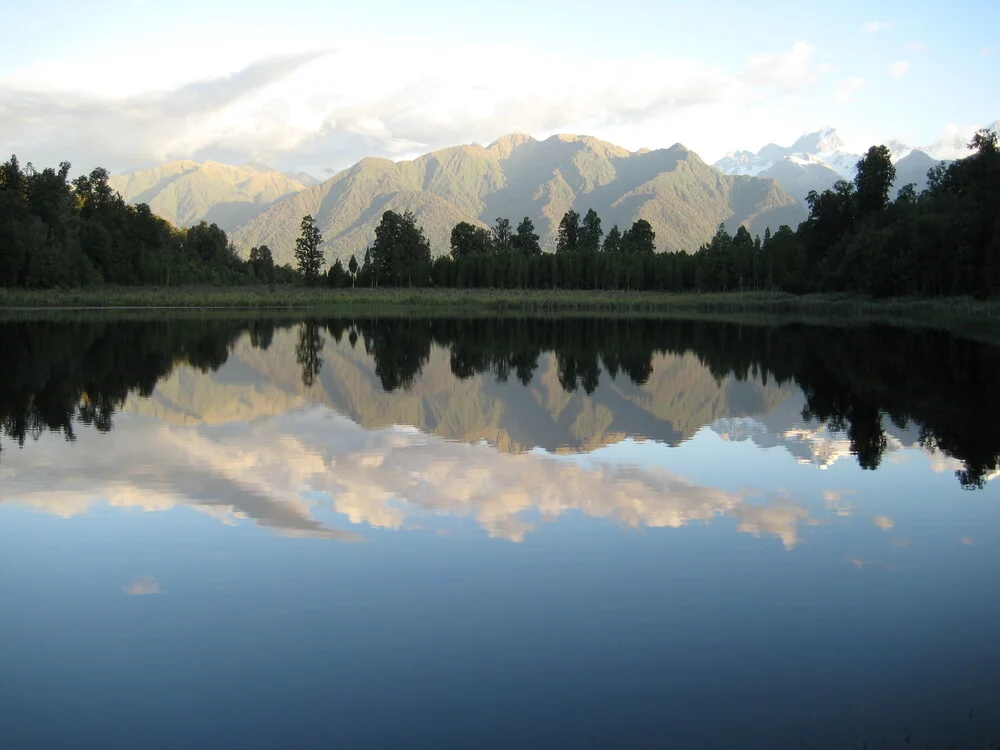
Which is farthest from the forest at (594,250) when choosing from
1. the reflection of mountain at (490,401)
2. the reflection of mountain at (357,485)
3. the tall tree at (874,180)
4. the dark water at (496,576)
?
the reflection of mountain at (357,485)

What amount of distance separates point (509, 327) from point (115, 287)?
51682mm

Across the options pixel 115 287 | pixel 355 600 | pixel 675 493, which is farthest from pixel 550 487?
pixel 115 287

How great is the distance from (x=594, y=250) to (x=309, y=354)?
319 feet

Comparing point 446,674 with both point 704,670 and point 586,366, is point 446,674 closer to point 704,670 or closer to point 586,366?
point 704,670

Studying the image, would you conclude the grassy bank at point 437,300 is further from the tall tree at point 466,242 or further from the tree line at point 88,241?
the tall tree at point 466,242

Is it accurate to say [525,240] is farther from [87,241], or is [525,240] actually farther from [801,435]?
[801,435]

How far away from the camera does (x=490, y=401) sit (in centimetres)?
1969

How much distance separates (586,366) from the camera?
91.6 ft

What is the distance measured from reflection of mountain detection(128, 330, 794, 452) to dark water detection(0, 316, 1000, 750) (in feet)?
0.60

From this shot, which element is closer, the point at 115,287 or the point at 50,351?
the point at 50,351

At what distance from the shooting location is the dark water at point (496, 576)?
5434mm

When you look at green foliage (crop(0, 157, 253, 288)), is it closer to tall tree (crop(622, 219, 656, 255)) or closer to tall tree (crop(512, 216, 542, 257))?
tall tree (crop(512, 216, 542, 257))

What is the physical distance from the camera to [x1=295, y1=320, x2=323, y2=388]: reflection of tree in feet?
82.6

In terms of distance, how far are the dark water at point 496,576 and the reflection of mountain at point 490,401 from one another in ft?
0.60
